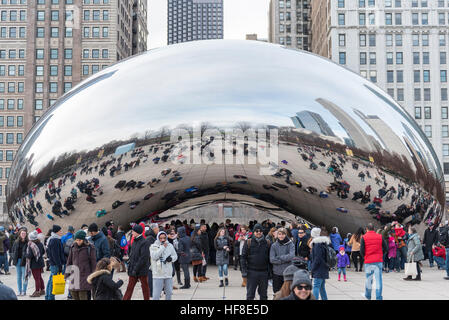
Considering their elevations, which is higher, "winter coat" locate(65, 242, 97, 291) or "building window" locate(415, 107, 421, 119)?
"building window" locate(415, 107, 421, 119)

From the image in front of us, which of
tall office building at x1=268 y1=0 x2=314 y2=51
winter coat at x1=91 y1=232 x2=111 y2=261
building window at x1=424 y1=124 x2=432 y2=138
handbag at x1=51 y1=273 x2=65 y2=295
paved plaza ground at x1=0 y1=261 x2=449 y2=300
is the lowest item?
paved plaza ground at x1=0 y1=261 x2=449 y2=300

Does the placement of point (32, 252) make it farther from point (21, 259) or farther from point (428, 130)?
point (428, 130)

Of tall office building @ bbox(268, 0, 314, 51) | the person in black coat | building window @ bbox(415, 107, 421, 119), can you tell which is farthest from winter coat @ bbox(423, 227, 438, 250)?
tall office building @ bbox(268, 0, 314, 51)

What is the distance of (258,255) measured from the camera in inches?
299

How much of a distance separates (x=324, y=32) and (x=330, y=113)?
2648 inches

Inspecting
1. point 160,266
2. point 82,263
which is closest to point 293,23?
point 160,266

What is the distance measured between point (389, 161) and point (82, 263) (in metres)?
8.19

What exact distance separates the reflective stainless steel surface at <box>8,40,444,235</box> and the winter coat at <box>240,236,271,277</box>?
15.2 feet

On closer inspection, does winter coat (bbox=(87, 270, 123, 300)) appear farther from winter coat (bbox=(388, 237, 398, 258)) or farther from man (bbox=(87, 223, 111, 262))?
winter coat (bbox=(388, 237, 398, 258))

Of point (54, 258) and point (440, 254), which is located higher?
point (54, 258)

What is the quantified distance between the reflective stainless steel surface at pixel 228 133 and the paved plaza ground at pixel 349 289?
1967mm

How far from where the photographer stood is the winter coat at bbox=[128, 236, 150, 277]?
761 centimetres

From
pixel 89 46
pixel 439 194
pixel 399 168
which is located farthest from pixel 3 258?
pixel 89 46
